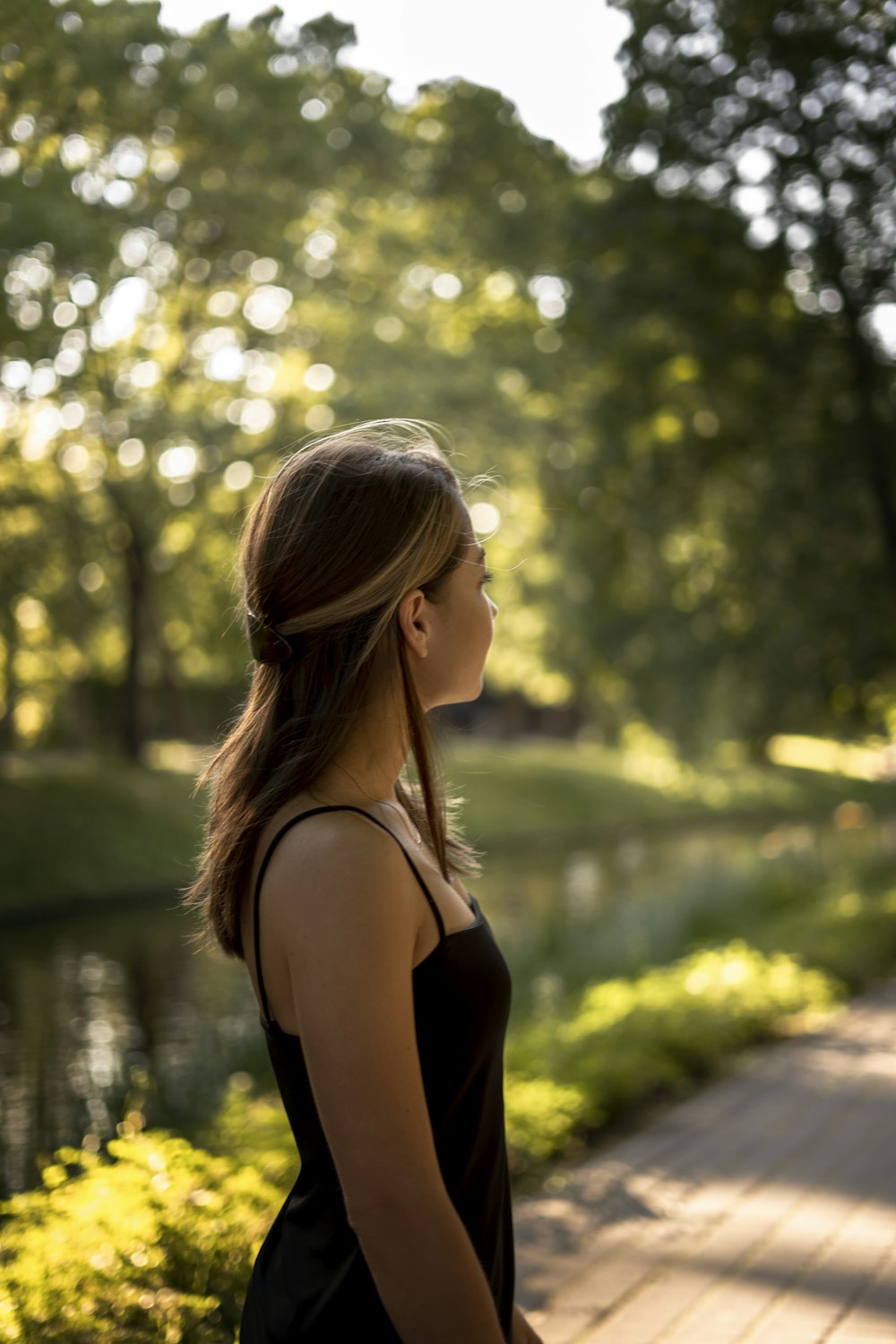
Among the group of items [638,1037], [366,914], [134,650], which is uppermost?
[134,650]

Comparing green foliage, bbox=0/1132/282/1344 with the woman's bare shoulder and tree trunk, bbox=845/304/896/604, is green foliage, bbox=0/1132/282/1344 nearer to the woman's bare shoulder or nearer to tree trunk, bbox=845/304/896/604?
the woman's bare shoulder

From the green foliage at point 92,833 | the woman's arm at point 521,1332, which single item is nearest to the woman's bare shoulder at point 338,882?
the woman's arm at point 521,1332

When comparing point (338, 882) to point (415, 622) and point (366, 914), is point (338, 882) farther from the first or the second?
point (415, 622)

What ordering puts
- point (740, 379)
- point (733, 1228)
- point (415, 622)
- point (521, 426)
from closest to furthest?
point (415, 622) < point (733, 1228) < point (740, 379) < point (521, 426)

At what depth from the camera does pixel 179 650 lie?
113ft

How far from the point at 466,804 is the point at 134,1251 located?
13697mm

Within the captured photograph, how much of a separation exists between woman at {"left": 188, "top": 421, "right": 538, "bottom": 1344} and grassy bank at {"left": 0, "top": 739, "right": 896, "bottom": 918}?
7.83 m

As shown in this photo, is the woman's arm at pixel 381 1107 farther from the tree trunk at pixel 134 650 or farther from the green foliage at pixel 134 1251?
the tree trunk at pixel 134 650

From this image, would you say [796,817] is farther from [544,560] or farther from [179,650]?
[179,650]

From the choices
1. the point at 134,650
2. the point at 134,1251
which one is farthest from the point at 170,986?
the point at 134,650

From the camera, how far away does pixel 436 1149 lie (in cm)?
163

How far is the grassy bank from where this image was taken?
19.5 metres

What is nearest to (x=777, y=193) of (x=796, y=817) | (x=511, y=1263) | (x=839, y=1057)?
(x=839, y=1057)

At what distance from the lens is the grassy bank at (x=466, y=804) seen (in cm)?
1948
